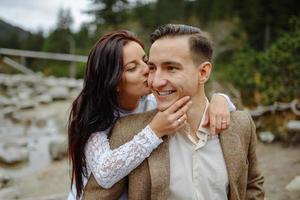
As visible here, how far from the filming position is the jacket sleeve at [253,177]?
1.85 m

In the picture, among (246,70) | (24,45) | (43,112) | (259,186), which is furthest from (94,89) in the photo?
(24,45)

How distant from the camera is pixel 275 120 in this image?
6.22m

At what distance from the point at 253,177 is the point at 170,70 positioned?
61 cm

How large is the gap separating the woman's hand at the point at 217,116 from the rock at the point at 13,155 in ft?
17.0

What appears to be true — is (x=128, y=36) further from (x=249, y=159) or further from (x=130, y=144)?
(x=249, y=159)

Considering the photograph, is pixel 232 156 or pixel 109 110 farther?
pixel 109 110

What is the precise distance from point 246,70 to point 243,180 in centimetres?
593

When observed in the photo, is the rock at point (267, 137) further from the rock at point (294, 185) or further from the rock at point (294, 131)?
the rock at point (294, 185)

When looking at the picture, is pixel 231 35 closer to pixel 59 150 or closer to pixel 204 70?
pixel 59 150

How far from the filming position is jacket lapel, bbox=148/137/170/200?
1638mm

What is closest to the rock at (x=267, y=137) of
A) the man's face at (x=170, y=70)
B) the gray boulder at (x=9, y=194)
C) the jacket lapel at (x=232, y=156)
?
the gray boulder at (x=9, y=194)

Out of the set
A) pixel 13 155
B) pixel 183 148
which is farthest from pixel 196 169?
pixel 13 155

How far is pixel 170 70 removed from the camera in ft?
5.55

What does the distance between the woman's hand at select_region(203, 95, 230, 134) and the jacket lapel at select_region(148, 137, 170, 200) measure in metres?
0.23
